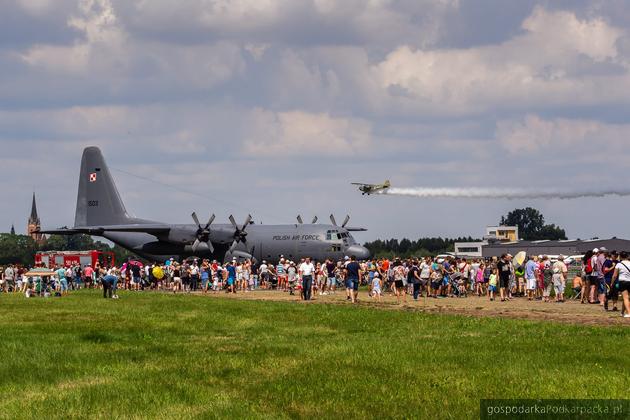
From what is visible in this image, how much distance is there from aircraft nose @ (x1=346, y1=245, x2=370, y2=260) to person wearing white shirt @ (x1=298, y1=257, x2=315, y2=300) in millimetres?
18982

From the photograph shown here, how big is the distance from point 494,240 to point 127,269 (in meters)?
75.6

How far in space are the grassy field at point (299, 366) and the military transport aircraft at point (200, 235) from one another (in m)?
32.5

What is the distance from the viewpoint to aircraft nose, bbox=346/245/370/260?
56987mm

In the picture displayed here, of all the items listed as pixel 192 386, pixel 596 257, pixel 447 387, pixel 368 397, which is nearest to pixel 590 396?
pixel 447 387

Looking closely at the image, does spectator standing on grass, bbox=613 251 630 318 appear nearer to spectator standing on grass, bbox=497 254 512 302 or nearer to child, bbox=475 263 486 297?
spectator standing on grass, bbox=497 254 512 302

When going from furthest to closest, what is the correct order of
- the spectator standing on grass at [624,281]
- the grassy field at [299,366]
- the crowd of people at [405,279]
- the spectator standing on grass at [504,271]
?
the spectator standing on grass at [504,271], the crowd of people at [405,279], the spectator standing on grass at [624,281], the grassy field at [299,366]

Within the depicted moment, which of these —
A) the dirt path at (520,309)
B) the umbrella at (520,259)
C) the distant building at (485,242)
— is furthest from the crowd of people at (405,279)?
the distant building at (485,242)

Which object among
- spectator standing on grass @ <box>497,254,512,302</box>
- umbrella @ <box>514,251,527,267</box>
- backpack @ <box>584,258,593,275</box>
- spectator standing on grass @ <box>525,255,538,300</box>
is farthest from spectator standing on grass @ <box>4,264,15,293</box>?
backpack @ <box>584,258,593,275</box>

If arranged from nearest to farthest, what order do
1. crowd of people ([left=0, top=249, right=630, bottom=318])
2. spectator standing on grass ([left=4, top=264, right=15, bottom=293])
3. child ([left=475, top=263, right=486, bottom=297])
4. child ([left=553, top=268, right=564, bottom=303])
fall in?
crowd of people ([left=0, top=249, right=630, bottom=318]) < child ([left=553, top=268, right=564, bottom=303]) < child ([left=475, top=263, right=486, bottom=297]) < spectator standing on grass ([left=4, top=264, right=15, bottom=293])

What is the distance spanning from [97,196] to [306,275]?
39449 mm

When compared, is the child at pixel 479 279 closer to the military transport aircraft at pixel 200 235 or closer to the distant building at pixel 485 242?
the military transport aircraft at pixel 200 235

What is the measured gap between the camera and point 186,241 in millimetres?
62500

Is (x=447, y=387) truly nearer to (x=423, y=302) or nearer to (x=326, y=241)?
(x=423, y=302)

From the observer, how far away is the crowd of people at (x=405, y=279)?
3297 cm
